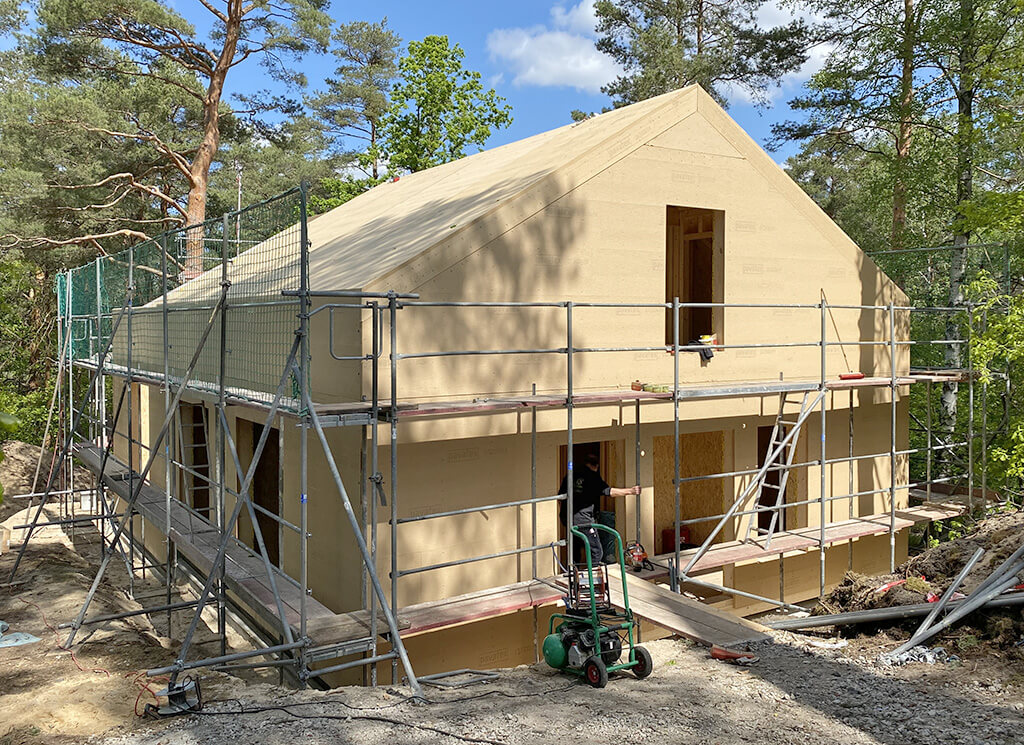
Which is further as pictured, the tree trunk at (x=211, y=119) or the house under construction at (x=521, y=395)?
the tree trunk at (x=211, y=119)

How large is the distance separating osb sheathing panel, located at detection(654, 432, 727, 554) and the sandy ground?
3.76 metres

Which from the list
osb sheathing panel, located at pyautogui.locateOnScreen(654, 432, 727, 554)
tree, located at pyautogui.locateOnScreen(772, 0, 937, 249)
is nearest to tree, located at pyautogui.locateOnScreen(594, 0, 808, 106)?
tree, located at pyautogui.locateOnScreen(772, 0, 937, 249)

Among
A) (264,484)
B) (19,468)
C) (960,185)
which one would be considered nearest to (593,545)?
(264,484)

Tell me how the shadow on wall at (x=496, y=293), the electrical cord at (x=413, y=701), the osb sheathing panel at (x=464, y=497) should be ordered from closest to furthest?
the electrical cord at (x=413, y=701) < the shadow on wall at (x=496, y=293) < the osb sheathing panel at (x=464, y=497)

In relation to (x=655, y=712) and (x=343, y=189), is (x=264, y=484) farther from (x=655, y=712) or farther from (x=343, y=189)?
(x=343, y=189)

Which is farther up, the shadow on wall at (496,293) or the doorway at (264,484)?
the shadow on wall at (496,293)

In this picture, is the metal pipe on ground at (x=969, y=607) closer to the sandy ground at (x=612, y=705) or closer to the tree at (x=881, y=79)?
the sandy ground at (x=612, y=705)

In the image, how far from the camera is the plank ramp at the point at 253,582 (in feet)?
24.6

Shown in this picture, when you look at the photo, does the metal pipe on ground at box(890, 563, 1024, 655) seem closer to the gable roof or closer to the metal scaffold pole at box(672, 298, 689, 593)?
the metal scaffold pole at box(672, 298, 689, 593)

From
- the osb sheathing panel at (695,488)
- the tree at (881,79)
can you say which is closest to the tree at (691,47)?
the tree at (881,79)

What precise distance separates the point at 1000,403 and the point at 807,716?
1312 centimetres

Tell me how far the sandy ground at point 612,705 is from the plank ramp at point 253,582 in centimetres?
69

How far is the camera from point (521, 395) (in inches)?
369

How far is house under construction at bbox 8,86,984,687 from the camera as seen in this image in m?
8.20
